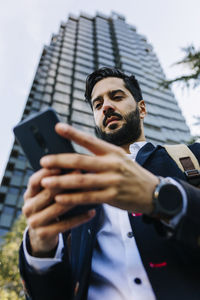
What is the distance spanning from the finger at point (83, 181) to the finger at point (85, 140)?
9 cm

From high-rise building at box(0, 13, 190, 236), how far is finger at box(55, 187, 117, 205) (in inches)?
825

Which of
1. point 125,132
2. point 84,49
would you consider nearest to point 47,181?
point 125,132

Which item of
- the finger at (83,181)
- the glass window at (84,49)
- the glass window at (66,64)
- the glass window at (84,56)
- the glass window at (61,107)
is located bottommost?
the finger at (83,181)

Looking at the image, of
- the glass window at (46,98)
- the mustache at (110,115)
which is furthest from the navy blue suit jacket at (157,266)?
the glass window at (46,98)

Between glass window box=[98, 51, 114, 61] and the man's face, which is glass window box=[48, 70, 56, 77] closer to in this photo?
glass window box=[98, 51, 114, 61]

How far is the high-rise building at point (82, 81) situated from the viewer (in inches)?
858

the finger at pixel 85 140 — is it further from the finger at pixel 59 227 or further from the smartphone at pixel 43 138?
the finger at pixel 59 227

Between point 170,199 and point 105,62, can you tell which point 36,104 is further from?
point 170,199

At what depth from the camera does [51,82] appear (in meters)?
29.8

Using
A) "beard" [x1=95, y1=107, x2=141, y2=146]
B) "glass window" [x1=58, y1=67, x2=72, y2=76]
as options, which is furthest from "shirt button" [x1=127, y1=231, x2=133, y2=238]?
"glass window" [x1=58, y1=67, x2=72, y2=76]

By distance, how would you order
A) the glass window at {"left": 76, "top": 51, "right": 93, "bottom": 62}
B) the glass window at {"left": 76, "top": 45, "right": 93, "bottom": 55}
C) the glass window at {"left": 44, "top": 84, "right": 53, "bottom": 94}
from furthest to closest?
1. the glass window at {"left": 76, "top": 45, "right": 93, "bottom": 55}
2. the glass window at {"left": 76, "top": 51, "right": 93, "bottom": 62}
3. the glass window at {"left": 44, "top": 84, "right": 53, "bottom": 94}

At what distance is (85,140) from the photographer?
0.70 meters

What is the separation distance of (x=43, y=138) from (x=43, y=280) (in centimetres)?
83

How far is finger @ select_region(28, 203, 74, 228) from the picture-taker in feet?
2.41
